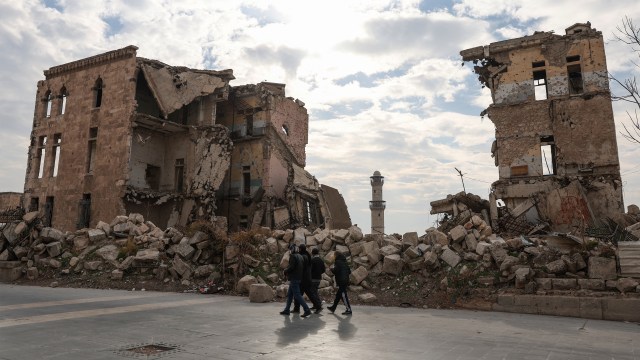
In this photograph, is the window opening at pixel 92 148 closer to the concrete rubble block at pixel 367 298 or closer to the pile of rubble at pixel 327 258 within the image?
the pile of rubble at pixel 327 258

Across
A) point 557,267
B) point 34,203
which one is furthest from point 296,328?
point 34,203

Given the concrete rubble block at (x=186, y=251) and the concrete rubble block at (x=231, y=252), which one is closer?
the concrete rubble block at (x=231, y=252)

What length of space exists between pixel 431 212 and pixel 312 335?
534 inches

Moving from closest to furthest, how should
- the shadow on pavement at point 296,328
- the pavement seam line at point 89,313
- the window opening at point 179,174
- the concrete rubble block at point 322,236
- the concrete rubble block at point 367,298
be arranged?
1. the shadow on pavement at point 296,328
2. the pavement seam line at point 89,313
3. the concrete rubble block at point 367,298
4. the concrete rubble block at point 322,236
5. the window opening at point 179,174

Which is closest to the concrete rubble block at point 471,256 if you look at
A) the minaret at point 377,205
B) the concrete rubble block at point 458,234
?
the concrete rubble block at point 458,234

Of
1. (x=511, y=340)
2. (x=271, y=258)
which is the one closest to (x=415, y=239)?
(x=271, y=258)

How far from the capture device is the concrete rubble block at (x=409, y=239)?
12.2 metres

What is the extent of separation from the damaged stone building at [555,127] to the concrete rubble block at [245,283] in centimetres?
1184

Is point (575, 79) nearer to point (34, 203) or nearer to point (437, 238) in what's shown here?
point (437, 238)

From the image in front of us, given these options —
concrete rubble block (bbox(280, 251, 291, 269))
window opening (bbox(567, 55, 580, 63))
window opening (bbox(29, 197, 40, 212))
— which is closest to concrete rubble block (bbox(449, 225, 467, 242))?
concrete rubble block (bbox(280, 251, 291, 269))

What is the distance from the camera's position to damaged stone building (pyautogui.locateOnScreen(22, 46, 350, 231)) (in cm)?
2369

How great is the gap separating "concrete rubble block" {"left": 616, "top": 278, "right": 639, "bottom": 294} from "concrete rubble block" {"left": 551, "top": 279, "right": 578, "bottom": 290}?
82 cm

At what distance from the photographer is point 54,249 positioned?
1566 cm

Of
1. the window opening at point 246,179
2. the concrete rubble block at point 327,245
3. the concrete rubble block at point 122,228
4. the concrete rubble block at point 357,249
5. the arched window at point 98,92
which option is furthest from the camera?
the window opening at point 246,179
